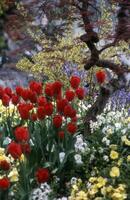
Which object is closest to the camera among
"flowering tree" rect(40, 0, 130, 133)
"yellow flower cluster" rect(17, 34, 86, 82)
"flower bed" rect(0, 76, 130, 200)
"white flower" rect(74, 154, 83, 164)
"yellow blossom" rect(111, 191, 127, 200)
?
"yellow blossom" rect(111, 191, 127, 200)

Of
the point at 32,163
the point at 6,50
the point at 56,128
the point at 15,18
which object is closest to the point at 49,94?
the point at 56,128

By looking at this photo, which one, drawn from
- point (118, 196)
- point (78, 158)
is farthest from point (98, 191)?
point (78, 158)

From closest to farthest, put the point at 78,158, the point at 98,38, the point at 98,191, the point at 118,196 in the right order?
1. the point at 118,196
2. the point at 98,191
3. the point at 78,158
4. the point at 98,38

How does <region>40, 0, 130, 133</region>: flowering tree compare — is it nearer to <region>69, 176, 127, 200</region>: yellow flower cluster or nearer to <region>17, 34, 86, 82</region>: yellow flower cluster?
<region>69, 176, 127, 200</region>: yellow flower cluster

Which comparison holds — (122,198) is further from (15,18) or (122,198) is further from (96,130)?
(15,18)

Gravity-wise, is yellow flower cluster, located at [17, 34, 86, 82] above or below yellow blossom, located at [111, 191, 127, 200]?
above

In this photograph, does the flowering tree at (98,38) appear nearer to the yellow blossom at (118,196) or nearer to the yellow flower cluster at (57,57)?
the yellow blossom at (118,196)

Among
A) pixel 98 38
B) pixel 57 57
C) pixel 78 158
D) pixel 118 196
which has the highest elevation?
pixel 57 57

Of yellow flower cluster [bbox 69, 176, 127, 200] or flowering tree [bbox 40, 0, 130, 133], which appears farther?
flowering tree [bbox 40, 0, 130, 133]

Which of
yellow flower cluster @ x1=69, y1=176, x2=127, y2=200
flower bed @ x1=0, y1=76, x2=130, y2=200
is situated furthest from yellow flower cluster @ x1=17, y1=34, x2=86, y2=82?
yellow flower cluster @ x1=69, y1=176, x2=127, y2=200

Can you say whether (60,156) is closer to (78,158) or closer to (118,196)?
(78,158)

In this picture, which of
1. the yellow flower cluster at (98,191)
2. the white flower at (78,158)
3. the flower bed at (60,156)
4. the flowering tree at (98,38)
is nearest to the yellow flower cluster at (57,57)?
the flowering tree at (98,38)

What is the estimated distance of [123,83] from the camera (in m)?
4.60

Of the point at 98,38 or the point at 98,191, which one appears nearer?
the point at 98,191
